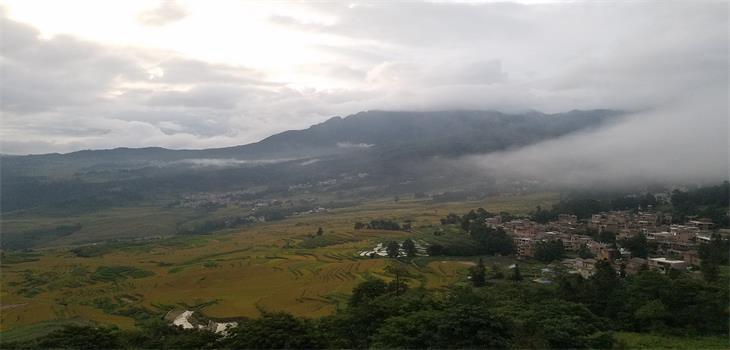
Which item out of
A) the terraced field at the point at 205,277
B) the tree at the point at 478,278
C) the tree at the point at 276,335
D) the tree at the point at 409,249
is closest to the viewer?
the tree at the point at 276,335

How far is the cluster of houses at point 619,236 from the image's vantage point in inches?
1420

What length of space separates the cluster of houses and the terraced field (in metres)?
6.48

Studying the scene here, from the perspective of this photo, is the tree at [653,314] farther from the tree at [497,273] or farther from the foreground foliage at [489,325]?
the tree at [497,273]

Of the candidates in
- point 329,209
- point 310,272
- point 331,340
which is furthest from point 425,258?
point 329,209

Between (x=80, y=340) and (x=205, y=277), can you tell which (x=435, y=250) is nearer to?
(x=205, y=277)

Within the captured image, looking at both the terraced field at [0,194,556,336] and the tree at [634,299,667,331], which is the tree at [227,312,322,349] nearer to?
the terraced field at [0,194,556,336]

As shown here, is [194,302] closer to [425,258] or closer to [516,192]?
[425,258]

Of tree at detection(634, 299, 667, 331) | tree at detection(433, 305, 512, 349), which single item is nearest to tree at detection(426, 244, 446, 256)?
tree at detection(634, 299, 667, 331)

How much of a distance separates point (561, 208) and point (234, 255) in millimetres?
42019

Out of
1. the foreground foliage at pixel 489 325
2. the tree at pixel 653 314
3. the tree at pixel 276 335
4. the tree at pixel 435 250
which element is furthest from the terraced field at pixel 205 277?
the tree at pixel 653 314

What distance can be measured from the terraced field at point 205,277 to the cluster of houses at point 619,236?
648 cm

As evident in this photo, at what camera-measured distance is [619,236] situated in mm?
47500

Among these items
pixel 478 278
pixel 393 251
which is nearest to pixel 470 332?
pixel 478 278

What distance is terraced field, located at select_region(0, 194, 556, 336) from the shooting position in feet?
103
